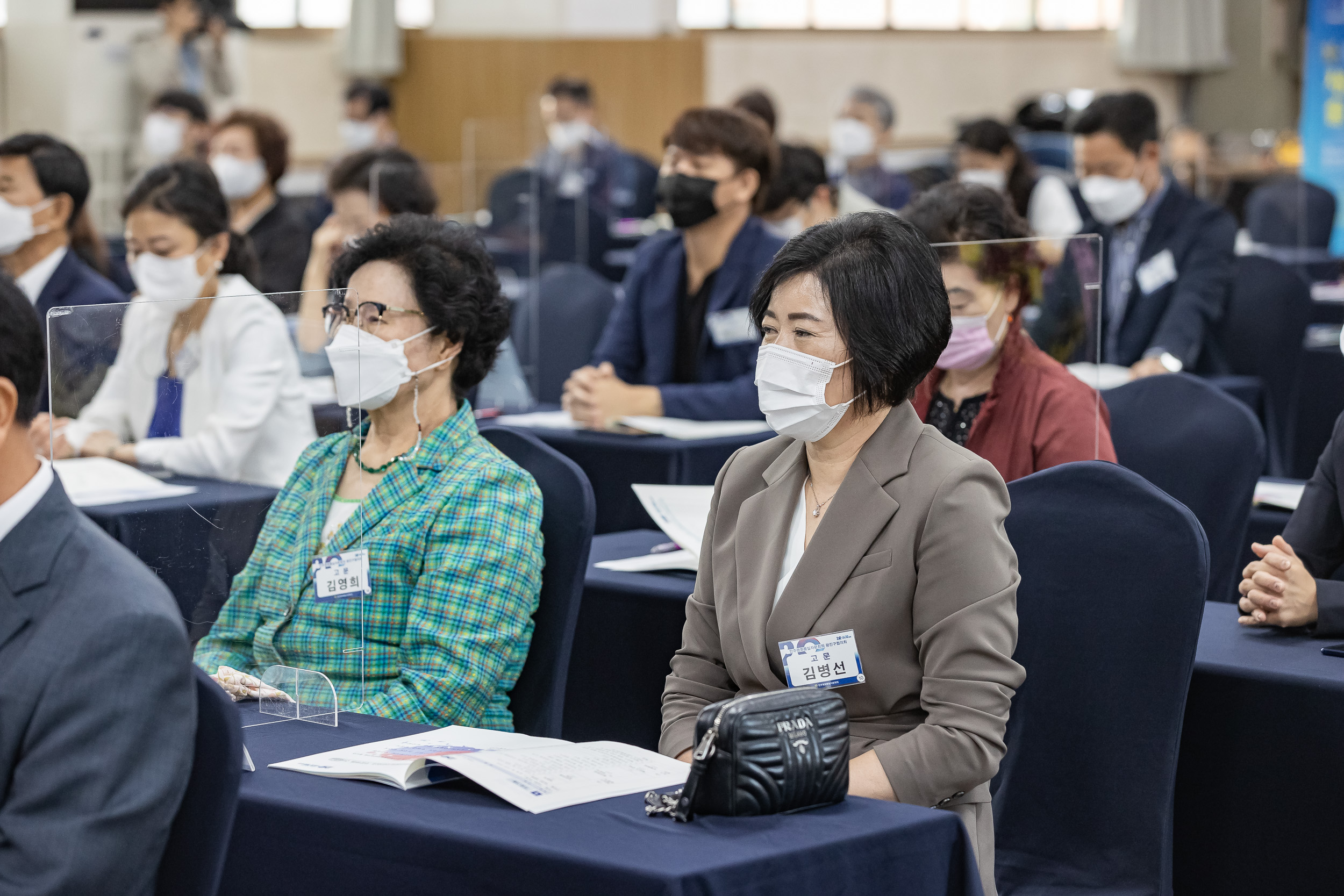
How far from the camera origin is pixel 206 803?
56.0 inches

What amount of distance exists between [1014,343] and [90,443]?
1640 mm

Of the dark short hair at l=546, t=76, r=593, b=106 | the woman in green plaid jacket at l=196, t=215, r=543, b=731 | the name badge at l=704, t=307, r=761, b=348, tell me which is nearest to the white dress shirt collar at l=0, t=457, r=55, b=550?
the woman in green plaid jacket at l=196, t=215, r=543, b=731

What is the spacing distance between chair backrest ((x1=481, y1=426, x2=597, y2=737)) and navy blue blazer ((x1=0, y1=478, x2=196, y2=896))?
100 cm

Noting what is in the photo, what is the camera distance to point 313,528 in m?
2.31

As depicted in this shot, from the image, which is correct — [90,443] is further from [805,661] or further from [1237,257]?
[1237,257]

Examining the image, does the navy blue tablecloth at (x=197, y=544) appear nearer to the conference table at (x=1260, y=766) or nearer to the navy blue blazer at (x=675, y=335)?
the conference table at (x=1260, y=766)

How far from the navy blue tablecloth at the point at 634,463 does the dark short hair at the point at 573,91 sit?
6923 mm

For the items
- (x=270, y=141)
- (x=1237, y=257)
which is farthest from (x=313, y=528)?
(x=270, y=141)

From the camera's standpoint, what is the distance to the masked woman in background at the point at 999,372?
9.10ft

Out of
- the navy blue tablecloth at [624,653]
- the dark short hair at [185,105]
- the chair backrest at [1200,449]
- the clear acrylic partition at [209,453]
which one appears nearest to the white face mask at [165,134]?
the dark short hair at [185,105]

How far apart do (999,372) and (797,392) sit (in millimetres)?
899

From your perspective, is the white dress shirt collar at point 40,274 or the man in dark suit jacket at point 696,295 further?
the white dress shirt collar at point 40,274

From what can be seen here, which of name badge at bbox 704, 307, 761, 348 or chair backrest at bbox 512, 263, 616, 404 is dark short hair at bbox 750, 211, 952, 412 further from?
chair backrest at bbox 512, 263, 616, 404

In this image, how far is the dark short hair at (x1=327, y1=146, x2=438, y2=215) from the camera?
520 centimetres
